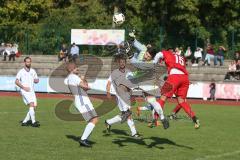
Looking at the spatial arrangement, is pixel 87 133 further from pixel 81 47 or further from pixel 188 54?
pixel 81 47

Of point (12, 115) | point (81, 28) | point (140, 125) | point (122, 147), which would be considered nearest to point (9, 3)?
point (81, 28)

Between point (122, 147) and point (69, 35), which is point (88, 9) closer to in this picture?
point (69, 35)

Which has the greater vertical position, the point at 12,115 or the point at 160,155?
the point at 160,155

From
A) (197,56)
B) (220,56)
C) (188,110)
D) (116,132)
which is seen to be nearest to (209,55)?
(220,56)

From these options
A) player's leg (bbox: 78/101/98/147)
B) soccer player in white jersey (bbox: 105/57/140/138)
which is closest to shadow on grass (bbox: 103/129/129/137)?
soccer player in white jersey (bbox: 105/57/140/138)

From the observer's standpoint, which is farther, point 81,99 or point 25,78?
point 25,78

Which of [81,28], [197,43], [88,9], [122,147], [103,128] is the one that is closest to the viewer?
[122,147]

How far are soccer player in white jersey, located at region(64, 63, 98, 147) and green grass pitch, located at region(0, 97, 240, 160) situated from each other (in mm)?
371

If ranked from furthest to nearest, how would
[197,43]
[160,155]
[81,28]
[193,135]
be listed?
[81,28] → [197,43] → [193,135] → [160,155]

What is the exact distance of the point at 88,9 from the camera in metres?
58.1

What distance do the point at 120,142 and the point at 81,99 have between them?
5.16 ft

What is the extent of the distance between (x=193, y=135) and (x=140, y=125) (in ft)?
9.65

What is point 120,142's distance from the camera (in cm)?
1487

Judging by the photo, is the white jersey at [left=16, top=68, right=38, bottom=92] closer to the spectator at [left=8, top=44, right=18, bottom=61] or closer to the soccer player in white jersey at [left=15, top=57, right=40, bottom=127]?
the soccer player in white jersey at [left=15, top=57, right=40, bottom=127]
